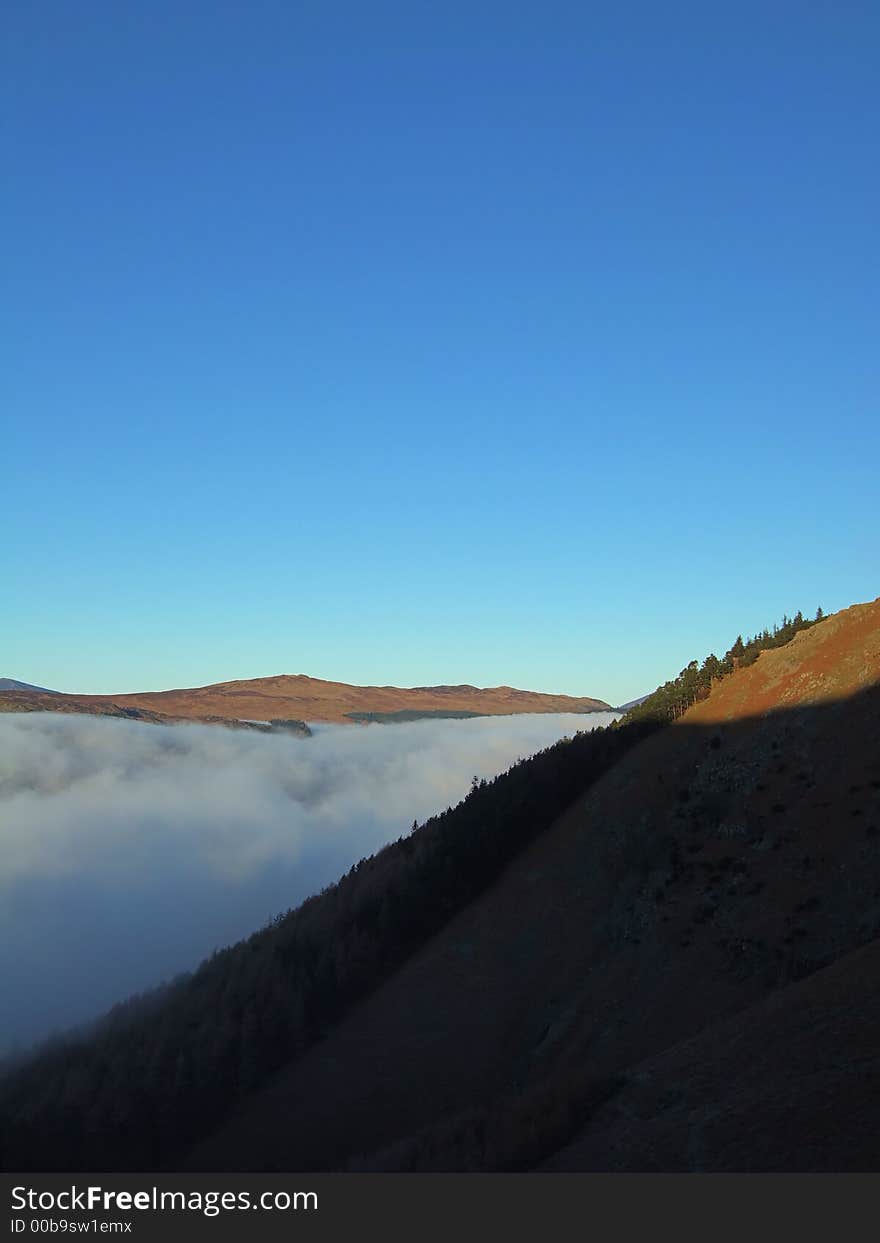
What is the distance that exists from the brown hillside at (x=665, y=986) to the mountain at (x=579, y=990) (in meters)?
0.11

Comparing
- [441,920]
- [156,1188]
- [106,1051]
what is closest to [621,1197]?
[156,1188]

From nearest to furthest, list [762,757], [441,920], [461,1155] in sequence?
[461,1155] → [762,757] → [441,920]

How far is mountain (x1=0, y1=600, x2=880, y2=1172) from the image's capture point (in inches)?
818

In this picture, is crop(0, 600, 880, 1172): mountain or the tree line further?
the tree line

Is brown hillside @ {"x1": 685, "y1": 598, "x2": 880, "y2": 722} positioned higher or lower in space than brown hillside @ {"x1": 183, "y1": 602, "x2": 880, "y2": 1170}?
higher

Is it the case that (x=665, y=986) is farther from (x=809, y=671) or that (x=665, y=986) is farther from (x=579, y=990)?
(x=809, y=671)

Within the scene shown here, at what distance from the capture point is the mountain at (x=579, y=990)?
818 inches

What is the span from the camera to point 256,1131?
42438mm

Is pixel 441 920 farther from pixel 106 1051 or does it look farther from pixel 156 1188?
pixel 156 1188

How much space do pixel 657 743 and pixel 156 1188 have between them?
1606 inches

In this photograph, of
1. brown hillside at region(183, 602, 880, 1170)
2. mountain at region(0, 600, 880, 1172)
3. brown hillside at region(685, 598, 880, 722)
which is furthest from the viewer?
brown hillside at region(685, 598, 880, 722)

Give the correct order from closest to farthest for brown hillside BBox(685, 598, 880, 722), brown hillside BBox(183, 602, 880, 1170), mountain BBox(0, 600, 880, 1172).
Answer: brown hillside BBox(183, 602, 880, 1170)
mountain BBox(0, 600, 880, 1172)
brown hillside BBox(685, 598, 880, 722)

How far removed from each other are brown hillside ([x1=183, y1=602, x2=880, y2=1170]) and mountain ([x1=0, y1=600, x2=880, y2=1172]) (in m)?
0.11

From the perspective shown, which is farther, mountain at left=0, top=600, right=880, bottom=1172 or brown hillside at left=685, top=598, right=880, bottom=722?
brown hillside at left=685, top=598, right=880, bottom=722
